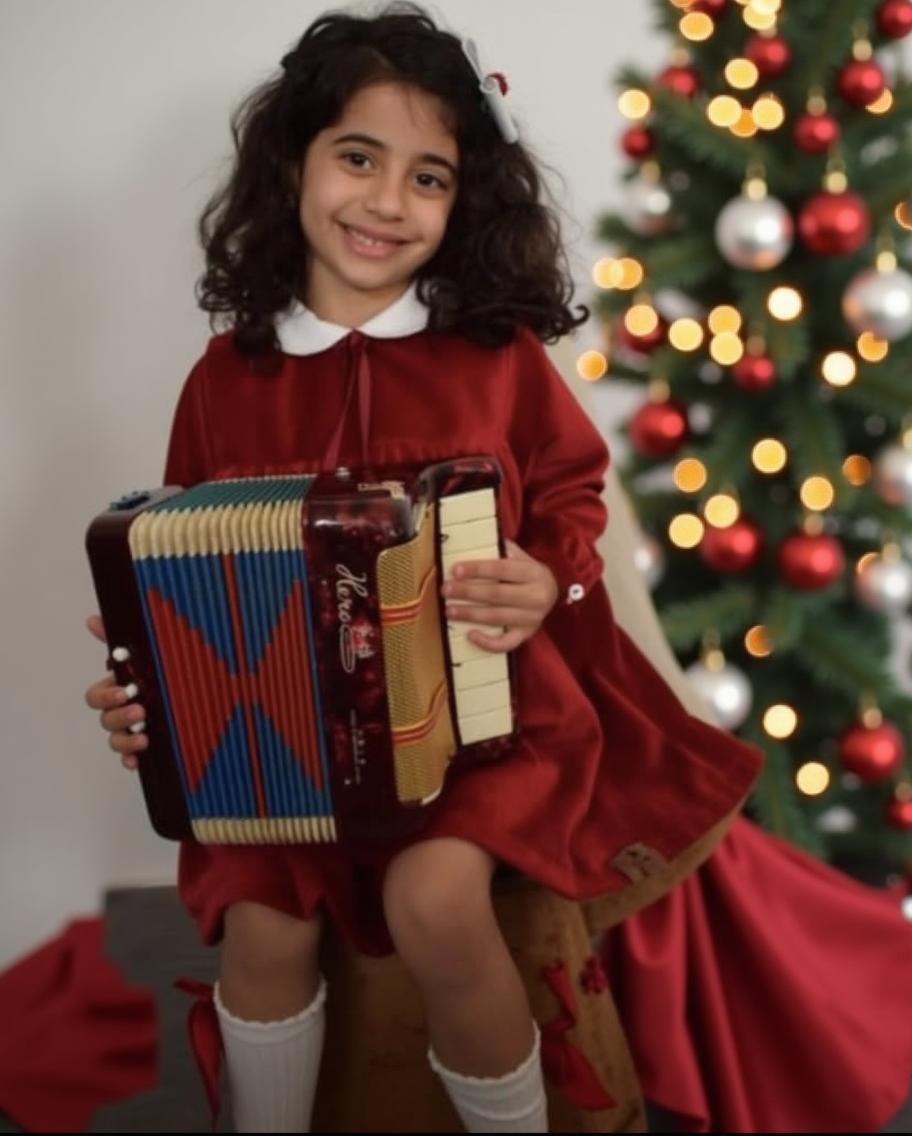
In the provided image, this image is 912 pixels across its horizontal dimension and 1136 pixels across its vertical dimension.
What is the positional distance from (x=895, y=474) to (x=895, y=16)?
54 centimetres

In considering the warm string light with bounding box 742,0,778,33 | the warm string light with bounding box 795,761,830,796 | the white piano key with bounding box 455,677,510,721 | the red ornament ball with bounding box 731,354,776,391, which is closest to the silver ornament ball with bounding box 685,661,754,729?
the warm string light with bounding box 795,761,830,796

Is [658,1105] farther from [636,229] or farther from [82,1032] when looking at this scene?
[636,229]

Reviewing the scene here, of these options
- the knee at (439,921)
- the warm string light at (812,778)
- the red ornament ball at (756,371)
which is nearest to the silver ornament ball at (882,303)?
the red ornament ball at (756,371)

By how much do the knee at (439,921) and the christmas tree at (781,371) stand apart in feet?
1.79

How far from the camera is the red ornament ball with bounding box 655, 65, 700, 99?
153 centimetres

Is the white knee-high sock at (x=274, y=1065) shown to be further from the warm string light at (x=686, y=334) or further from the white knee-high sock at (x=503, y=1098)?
the warm string light at (x=686, y=334)

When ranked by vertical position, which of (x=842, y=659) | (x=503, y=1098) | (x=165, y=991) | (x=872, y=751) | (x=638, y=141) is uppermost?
(x=638, y=141)

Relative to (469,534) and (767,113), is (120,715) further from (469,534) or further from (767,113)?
(767,113)

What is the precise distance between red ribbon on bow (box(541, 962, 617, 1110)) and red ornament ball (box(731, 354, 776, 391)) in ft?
2.34

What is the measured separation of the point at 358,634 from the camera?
1.04 metres

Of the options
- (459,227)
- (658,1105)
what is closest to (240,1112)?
(658,1105)

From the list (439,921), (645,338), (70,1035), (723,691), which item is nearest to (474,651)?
(439,921)

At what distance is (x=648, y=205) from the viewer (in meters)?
1.56

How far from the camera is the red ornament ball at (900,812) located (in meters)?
1.62
